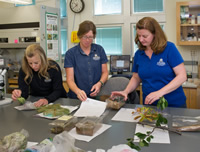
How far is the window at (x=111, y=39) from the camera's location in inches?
167

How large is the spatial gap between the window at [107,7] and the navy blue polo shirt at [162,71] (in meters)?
2.57

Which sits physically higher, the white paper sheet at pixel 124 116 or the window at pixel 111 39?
the window at pixel 111 39

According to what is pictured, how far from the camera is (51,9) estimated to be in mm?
4047

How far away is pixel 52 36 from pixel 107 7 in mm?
1158

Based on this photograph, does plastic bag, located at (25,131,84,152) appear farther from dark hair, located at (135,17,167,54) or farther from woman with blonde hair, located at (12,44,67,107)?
woman with blonde hair, located at (12,44,67,107)

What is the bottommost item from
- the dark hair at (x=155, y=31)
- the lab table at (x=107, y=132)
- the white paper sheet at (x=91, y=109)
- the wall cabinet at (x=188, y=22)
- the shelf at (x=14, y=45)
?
the lab table at (x=107, y=132)

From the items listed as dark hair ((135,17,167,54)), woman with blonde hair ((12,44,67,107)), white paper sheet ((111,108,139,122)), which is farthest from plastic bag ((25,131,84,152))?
woman with blonde hair ((12,44,67,107))

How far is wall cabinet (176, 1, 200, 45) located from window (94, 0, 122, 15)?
1.14 meters

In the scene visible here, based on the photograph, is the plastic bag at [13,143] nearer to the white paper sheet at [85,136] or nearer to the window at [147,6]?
the white paper sheet at [85,136]

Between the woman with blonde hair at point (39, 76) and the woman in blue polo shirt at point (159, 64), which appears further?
the woman with blonde hair at point (39, 76)

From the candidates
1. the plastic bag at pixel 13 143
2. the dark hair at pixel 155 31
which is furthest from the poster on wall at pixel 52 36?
the plastic bag at pixel 13 143

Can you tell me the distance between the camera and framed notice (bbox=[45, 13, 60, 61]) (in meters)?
3.99

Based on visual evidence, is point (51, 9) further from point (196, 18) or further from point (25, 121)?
point (25, 121)

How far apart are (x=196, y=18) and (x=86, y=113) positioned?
2.66 meters
